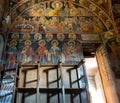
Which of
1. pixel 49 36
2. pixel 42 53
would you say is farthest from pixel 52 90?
pixel 49 36

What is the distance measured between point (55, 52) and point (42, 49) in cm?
56

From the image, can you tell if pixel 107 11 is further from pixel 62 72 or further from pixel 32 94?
pixel 32 94

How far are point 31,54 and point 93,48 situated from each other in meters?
2.67

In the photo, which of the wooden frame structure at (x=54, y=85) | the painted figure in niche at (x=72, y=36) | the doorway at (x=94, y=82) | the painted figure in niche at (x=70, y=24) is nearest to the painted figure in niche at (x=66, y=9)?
the painted figure in niche at (x=70, y=24)

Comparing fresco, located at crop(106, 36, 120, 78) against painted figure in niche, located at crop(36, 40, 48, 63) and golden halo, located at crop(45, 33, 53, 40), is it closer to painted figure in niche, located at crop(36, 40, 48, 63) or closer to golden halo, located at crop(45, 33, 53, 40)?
golden halo, located at crop(45, 33, 53, 40)

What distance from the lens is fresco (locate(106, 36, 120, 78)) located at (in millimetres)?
7013

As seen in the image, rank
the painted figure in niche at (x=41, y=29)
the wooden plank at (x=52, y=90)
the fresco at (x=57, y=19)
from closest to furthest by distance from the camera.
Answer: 1. the wooden plank at (x=52, y=90)
2. the painted figure in niche at (x=41, y=29)
3. the fresco at (x=57, y=19)

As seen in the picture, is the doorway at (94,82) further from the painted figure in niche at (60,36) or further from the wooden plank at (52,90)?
the wooden plank at (52,90)

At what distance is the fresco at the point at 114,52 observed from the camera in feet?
Answer: 23.0

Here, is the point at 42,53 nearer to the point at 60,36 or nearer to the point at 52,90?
the point at 60,36

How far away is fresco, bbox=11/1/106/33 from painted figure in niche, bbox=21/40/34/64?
0.76 m

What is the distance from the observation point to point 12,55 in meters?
7.04

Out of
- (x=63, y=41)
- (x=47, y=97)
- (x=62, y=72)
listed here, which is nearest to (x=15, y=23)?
(x=63, y=41)

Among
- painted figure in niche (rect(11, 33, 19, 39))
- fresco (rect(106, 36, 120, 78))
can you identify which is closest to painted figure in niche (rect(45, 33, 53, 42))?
painted figure in niche (rect(11, 33, 19, 39))
